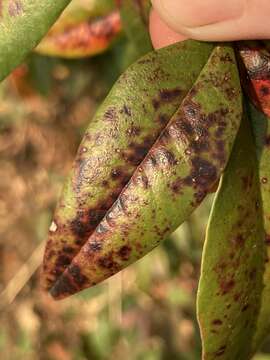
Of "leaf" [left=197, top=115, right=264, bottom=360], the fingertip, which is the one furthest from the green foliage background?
"leaf" [left=197, top=115, right=264, bottom=360]

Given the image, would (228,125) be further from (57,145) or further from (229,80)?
(57,145)

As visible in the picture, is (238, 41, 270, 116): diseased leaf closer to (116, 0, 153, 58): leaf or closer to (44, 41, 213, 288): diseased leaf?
(44, 41, 213, 288): diseased leaf

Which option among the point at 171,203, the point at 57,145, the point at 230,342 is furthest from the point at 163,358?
the point at 171,203

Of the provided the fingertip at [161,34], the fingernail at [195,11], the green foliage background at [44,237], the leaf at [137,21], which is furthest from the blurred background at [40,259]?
the fingernail at [195,11]

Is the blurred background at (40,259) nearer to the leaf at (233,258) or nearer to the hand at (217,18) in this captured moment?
the hand at (217,18)

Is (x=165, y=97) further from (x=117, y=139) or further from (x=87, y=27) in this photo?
(x=87, y=27)

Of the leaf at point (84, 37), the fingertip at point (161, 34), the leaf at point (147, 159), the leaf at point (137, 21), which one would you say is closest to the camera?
the leaf at point (147, 159)

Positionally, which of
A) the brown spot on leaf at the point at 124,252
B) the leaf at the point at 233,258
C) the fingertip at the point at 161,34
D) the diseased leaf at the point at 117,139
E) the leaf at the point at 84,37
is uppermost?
the diseased leaf at the point at 117,139
